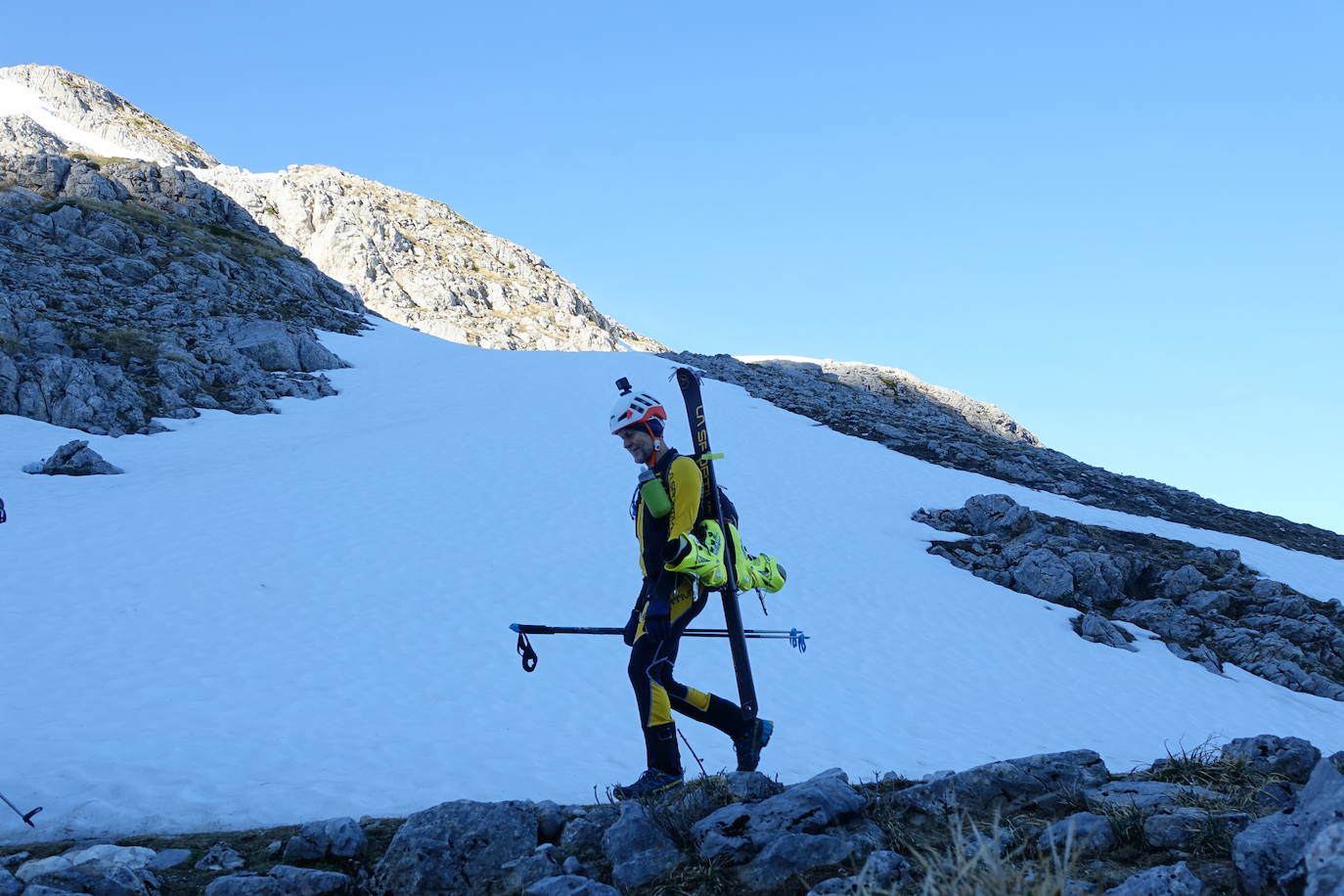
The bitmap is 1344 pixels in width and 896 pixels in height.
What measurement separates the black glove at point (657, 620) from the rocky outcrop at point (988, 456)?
23.3 m

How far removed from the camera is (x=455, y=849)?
4.35 m

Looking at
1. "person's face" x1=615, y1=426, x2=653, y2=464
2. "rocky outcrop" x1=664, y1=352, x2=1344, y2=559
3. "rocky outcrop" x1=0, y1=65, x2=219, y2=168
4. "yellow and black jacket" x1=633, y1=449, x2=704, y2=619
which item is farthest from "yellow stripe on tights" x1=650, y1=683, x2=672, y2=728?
"rocky outcrop" x1=0, y1=65, x2=219, y2=168

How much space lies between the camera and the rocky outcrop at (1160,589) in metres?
14.8

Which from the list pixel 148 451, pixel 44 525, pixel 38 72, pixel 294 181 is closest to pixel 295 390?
pixel 148 451

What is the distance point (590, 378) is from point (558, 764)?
2851 centimetres

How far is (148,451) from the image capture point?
20453 mm

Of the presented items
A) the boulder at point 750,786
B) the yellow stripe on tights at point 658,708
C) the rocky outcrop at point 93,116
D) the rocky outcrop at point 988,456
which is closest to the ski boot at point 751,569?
the yellow stripe on tights at point 658,708

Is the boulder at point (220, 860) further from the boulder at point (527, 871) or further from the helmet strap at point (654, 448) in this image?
the helmet strap at point (654, 448)

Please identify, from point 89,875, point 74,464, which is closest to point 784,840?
point 89,875

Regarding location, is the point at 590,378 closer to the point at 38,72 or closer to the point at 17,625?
the point at 17,625

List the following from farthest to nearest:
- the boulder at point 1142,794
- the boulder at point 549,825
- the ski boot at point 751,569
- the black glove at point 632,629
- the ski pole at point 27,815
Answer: the ski boot at point 751,569 < the black glove at point 632,629 < the ski pole at point 27,815 < the boulder at point 549,825 < the boulder at point 1142,794

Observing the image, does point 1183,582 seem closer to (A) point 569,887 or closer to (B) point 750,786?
(B) point 750,786

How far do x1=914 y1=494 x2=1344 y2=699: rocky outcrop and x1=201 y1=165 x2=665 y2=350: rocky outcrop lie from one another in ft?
165

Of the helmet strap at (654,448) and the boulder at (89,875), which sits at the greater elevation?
the helmet strap at (654,448)
